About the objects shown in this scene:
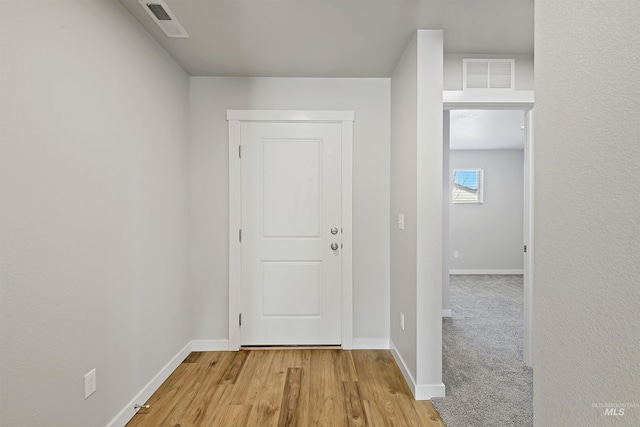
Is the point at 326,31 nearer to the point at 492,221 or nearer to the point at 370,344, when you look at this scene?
the point at 370,344

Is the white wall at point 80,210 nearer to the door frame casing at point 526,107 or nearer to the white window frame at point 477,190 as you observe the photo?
the door frame casing at point 526,107

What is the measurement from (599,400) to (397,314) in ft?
6.57

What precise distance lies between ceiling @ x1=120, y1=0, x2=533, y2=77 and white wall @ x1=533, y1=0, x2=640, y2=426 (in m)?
1.28

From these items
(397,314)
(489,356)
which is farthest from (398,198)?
(489,356)

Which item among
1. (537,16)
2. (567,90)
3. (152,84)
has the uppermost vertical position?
(152,84)

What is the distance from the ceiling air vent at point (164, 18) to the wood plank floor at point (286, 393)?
7.81ft

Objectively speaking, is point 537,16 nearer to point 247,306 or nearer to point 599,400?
point 599,400

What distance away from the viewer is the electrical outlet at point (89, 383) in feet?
5.21

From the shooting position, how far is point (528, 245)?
2.65m

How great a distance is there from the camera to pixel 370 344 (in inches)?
115

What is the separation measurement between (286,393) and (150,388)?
2.94ft

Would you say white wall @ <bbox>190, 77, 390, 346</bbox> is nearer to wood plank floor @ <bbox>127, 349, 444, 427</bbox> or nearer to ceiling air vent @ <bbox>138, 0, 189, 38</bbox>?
wood plank floor @ <bbox>127, 349, 444, 427</bbox>

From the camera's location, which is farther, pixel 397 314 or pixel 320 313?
pixel 320 313

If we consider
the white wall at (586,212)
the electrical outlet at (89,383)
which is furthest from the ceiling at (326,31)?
the electrical outlet at (89,383)
